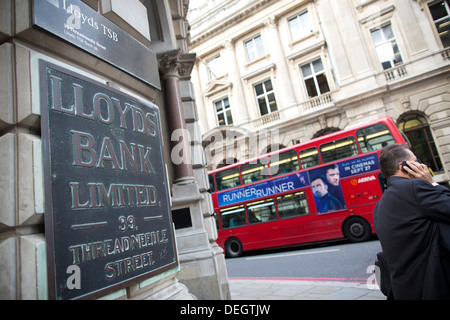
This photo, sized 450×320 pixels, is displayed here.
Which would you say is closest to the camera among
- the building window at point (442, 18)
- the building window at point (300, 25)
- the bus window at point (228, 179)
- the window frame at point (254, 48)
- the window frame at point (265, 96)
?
the bus window at point (228, 179)

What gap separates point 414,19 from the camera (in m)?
15.0

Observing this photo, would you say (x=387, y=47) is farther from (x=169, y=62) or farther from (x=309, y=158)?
(x=169, y=62)

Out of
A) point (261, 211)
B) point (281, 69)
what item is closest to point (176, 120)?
point (261, 211)

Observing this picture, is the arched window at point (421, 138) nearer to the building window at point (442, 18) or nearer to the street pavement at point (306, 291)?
the building window at point (442, 18)

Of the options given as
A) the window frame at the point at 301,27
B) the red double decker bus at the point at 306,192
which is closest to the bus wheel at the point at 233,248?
the red double decker bus at the point at 306,192

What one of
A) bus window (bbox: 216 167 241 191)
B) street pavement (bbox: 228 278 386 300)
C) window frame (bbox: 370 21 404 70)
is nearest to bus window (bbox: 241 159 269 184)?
bus window (bbox: 216 167 241 191)

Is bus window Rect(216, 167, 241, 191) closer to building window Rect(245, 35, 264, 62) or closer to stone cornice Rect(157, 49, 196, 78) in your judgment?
stone cornice Rect(157, 49, 196, 78)

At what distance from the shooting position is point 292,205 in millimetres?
10570

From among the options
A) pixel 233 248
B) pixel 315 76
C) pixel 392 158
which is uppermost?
pixel 315 76

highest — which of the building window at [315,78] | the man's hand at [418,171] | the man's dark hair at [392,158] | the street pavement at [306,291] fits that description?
the building window at [315,78]

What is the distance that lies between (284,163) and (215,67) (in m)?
13.6

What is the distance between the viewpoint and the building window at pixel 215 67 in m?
21.7

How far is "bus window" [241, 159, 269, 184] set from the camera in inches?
448
